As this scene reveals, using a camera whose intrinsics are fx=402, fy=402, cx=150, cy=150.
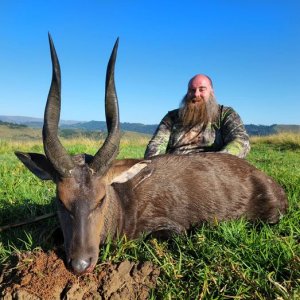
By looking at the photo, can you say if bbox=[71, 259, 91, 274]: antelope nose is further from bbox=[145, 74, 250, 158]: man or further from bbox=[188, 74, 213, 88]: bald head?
bbox=[188, 74, 213, 88]: bald head

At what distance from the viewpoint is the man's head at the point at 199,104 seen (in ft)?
25.4

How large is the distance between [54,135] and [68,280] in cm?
144

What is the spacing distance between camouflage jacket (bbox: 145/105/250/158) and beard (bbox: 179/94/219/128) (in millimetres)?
88

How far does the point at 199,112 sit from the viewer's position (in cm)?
777

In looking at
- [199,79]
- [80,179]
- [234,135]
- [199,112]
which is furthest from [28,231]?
[199,79]

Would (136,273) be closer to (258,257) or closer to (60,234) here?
(258,257)

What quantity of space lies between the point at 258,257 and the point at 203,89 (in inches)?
186

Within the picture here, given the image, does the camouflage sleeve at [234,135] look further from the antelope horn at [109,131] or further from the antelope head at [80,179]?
the antelope head at [80,179]

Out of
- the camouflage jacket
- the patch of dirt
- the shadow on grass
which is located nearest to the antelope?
the patch of dirt

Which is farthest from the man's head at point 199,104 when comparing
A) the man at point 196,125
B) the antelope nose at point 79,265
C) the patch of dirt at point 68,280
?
the antelope nose at point 79,265

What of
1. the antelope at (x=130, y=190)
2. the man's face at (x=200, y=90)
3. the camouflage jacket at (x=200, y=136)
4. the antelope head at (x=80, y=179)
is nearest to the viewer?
the antelope head at (x=80, y=179)

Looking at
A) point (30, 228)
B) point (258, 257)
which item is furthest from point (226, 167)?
point (30, 228)

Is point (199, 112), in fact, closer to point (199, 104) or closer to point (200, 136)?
point (199, 104)

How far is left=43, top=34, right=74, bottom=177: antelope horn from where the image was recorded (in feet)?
Result: 13.2
